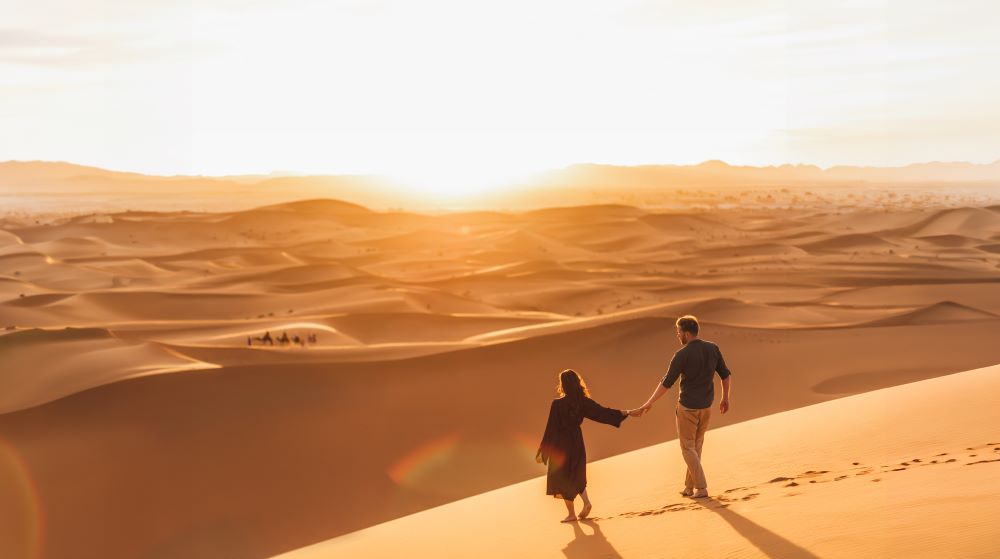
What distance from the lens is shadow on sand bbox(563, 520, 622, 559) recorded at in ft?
18.8

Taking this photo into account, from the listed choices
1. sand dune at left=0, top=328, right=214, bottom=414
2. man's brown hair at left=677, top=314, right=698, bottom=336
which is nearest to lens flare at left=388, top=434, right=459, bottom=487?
sand dune at left=0, top=328, right=214, bottom=414

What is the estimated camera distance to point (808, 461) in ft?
24.4

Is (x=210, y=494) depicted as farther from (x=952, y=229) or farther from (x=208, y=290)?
(x=952, y=229)

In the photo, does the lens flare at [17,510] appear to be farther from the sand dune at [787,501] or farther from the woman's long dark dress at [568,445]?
the woman's long dark dress at [568,445]

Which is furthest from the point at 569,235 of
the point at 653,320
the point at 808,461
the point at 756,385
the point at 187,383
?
the point at 808,461

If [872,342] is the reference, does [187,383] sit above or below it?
above

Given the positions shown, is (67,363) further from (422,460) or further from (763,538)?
(763,538)

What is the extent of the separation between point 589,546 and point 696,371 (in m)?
1.40

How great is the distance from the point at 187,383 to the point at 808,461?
26.6 ft

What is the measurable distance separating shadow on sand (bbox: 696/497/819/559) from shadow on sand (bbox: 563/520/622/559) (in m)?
0.77

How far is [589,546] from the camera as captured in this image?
5.96 meters

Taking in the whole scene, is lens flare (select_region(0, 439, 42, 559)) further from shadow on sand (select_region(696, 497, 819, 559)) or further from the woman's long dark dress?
shadow on sand (select_region(696, 497, 819, 559))

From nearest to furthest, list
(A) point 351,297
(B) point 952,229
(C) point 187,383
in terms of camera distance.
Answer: (C) point 187,383, (A) point 351,297, (B) point 952,229

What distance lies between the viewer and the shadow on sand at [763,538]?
16.5 ft
